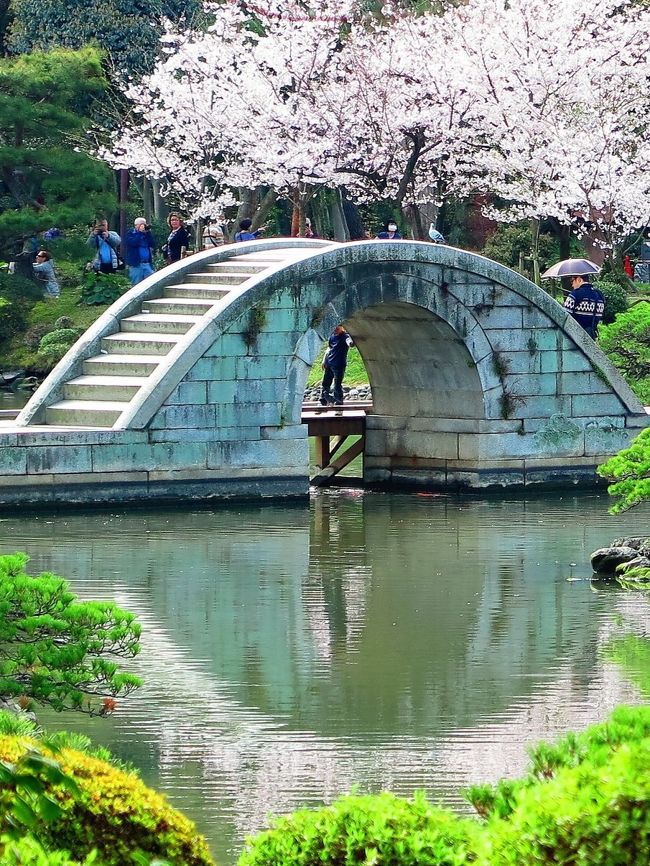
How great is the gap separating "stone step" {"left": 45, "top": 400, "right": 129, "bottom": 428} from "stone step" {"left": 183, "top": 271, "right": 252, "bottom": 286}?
237cm

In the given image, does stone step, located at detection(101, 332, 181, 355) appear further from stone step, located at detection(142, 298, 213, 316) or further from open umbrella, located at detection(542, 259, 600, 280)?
open umbrella, located at detection(542, 259, 600, 280)

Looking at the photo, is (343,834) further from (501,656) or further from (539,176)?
(539,176)

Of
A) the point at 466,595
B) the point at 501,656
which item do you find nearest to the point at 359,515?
the point at 466,595

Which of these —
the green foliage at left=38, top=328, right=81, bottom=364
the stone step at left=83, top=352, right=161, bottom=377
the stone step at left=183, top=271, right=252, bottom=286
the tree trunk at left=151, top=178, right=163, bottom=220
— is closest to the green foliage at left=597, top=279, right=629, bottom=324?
the green foliage at left=38, top=328, right=81, bottom=364

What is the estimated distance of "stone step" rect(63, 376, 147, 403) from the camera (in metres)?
20.3

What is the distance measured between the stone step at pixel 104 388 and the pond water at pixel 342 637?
1.52 metres

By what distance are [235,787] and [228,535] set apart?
30.5 ft

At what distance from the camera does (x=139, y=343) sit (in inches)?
825

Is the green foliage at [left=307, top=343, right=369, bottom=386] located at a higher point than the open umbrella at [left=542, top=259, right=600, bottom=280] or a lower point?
lower

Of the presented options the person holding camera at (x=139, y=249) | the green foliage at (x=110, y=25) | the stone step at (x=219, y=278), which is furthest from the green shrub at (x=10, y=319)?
the stone step at (x=219, y=278)

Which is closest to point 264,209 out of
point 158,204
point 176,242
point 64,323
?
point 64,323

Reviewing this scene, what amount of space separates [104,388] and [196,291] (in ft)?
6.39

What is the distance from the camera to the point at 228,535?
18.7 meters

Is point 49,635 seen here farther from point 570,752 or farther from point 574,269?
point 574,269
